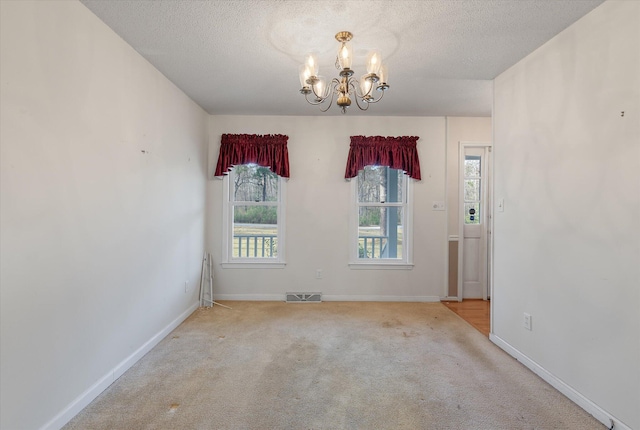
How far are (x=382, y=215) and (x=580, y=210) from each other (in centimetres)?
243

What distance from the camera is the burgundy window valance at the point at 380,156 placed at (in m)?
4.04

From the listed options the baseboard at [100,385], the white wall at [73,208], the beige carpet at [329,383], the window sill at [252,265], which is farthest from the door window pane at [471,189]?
the baseboard at [100,385]

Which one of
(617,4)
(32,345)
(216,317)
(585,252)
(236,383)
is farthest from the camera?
(216,317)

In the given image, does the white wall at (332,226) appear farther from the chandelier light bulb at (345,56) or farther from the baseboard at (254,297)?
the chandelier light bulb at (345,56)

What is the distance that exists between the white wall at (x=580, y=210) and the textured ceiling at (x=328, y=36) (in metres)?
0.29

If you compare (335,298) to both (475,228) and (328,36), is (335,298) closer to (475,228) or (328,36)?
(475,228)

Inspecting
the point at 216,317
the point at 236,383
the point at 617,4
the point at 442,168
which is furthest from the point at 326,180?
the point at 617,4

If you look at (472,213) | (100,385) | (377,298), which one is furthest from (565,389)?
(100,385)

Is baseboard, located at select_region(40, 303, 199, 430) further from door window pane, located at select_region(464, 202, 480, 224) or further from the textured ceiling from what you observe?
door window pane, located at select_region(464, 202, 480, 224)

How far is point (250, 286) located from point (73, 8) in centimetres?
325

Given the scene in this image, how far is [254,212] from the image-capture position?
4211 millimetres

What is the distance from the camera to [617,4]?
175 cm

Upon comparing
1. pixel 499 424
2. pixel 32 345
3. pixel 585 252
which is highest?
pixel 585 252

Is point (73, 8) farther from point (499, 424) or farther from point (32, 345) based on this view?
point (499, 424)
